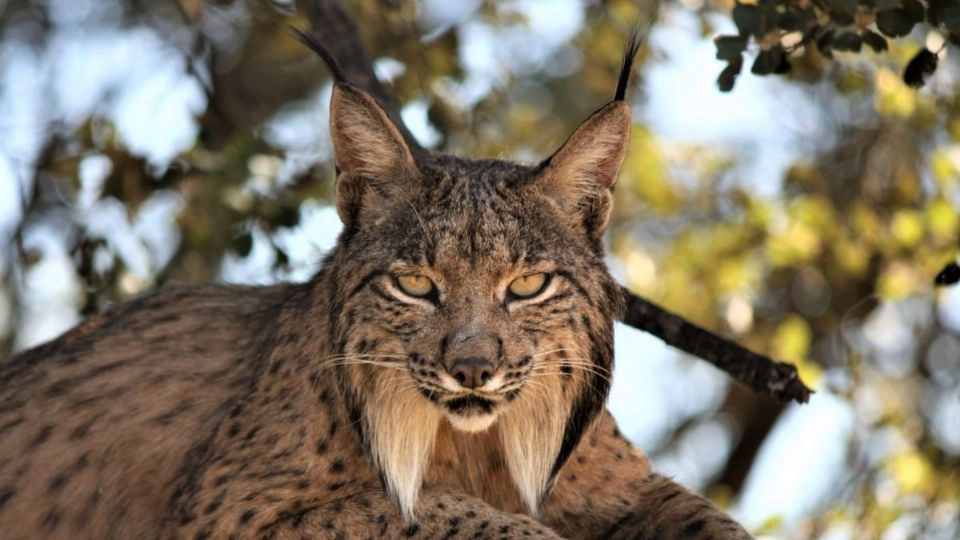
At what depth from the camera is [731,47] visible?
270 inches

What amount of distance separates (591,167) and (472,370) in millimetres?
1169

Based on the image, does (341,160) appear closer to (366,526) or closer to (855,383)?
(366,526)

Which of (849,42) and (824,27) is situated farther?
(824,27)

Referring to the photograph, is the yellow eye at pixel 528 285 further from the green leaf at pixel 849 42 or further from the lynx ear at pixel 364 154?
the green leaf at pixel 849 42

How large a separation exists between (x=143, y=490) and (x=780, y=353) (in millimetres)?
4452

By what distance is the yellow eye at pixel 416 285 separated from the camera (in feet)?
22.5

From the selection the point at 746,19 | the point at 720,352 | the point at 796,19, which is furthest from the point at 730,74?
the point at 720,352

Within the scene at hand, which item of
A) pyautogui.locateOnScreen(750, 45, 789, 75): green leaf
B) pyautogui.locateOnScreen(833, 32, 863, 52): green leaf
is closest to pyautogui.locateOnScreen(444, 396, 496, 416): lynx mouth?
pyautogui.locateOnScreen(750, 45, 789, 75): green leaf

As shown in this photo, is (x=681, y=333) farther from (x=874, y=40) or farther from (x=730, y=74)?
(x=874, y=40)

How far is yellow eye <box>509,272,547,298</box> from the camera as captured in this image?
686cm

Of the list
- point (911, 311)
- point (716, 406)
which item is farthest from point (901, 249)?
point (716, 406)

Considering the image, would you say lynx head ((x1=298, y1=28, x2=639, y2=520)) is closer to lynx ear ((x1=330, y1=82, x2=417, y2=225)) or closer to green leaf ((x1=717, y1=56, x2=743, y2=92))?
lynx ear ((x1=330, y1=82, x2=417, y2=225))

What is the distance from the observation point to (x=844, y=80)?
35.6 feet

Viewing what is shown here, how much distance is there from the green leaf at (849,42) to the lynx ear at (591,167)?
0.85m
